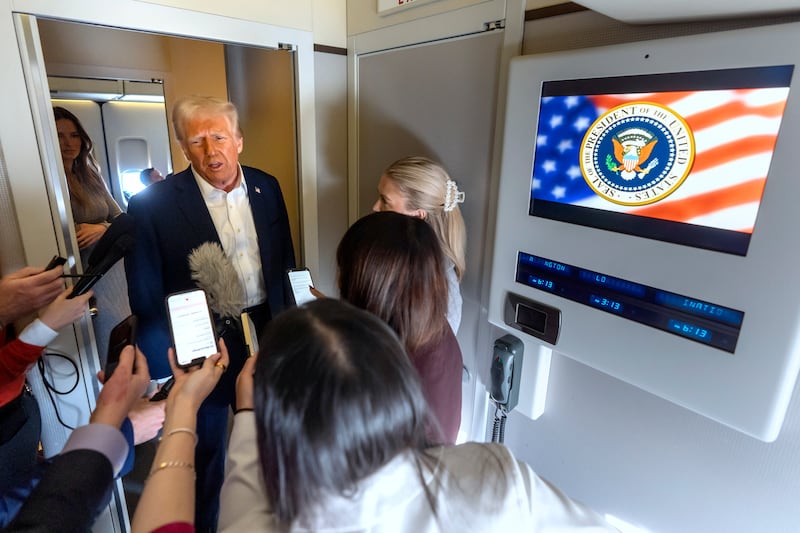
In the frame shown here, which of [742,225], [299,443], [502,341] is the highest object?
[742,225]

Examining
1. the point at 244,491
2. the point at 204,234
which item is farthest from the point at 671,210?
the point at 204,234

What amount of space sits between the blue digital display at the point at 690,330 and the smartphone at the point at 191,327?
104 cm

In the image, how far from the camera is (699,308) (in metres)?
0.80

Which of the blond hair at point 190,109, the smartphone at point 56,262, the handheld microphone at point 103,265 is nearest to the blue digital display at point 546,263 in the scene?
the blond hair at point 190,109

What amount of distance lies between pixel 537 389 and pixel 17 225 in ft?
5.09

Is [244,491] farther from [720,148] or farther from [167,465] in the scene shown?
[720,148]

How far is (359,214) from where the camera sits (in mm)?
1862

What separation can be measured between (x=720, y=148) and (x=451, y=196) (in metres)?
0.71

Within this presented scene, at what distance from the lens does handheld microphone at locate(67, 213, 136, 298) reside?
48.0 inches

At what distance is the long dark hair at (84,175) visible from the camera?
123cm

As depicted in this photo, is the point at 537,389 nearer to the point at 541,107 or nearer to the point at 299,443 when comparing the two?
the point at 541,107

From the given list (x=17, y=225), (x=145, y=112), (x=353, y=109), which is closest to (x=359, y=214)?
(x=353, y=109)

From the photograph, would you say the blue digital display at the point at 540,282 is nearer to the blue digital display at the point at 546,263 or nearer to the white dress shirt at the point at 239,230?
the blue digital display at the point at 546,263

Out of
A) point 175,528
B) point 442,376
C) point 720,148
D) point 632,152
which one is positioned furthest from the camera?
point 442,376
